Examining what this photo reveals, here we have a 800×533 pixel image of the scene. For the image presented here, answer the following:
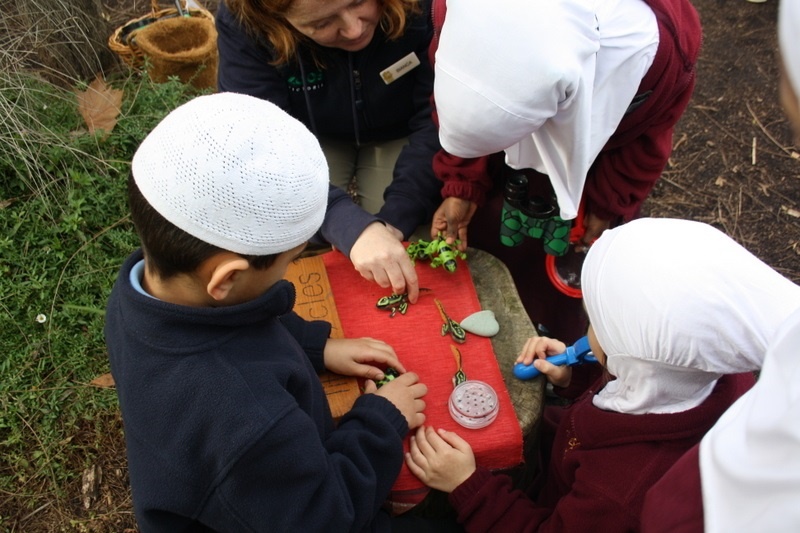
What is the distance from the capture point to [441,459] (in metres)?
1.67

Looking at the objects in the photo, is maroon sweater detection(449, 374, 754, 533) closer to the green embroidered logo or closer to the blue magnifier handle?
the blue magnifier handle

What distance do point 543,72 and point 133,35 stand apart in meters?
3.13

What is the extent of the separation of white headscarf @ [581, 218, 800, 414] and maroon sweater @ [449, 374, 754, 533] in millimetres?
45

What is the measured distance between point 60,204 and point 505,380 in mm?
2123

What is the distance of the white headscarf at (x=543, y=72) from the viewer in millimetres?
1481

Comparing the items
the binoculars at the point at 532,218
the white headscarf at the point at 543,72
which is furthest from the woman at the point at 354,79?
the white headscarf at the point at 543,72

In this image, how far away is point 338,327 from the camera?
78.4 inches

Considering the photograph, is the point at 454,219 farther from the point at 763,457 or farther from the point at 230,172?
the point at 763,457

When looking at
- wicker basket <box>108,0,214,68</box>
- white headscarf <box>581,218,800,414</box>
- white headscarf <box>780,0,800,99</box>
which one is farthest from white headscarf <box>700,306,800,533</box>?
wicker basket <box>108,0,214,68</box>

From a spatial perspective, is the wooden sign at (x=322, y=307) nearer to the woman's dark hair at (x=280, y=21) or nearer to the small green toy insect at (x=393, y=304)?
the small green toy insect at (x=393, y=304)

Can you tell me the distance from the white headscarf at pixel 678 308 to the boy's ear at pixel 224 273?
30.6 inches

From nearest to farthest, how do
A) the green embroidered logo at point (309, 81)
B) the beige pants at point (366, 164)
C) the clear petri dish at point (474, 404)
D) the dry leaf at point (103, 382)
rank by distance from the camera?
the clear petri dish at point (474, 404) < the green embroidered logo at point (309, 81) < the dry leaf at point (103, 382) < the beige pants at point (366, 164)

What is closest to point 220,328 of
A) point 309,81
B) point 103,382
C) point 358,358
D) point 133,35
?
point 358,358

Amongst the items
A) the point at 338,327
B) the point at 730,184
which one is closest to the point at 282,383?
the point at 338,327
